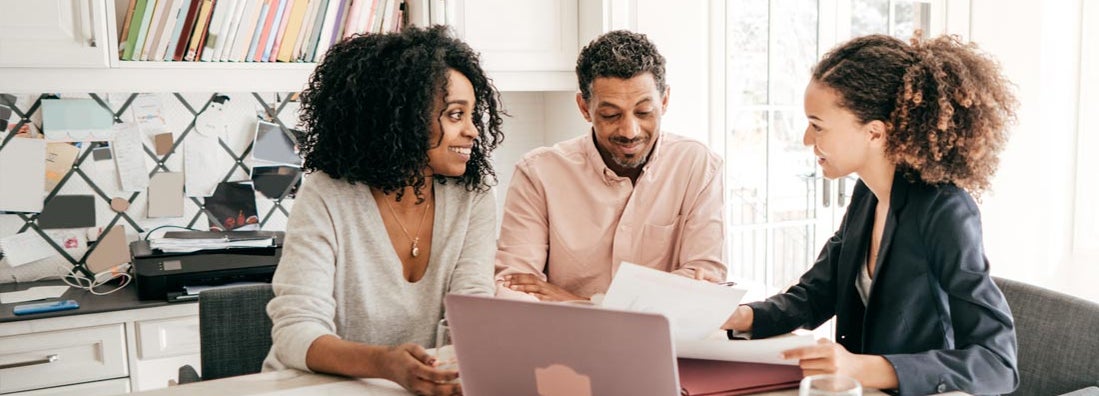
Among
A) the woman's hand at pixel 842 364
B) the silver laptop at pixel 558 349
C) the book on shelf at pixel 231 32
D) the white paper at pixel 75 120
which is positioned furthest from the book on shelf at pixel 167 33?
the woman's hand at pixel 842 364

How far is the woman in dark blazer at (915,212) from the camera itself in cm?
120

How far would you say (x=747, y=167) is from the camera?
2965 mm

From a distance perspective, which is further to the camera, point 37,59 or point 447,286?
point 37,59

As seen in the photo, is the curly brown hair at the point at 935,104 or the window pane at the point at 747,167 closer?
the curly brown hair at the point at 935,104

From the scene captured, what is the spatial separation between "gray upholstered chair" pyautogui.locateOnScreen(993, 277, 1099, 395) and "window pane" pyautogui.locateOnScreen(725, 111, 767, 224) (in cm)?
136

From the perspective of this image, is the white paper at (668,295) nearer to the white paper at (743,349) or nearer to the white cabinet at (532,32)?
the white paper at (743,349)

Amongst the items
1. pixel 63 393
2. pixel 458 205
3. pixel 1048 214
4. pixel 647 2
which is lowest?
pixel 63 393

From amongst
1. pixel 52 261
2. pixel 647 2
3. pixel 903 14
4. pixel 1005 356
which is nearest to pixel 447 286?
pixel 1005 356

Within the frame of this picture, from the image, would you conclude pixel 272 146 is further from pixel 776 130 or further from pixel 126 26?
pixel 776 130

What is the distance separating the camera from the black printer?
7.41ft

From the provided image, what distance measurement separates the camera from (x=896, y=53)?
4.54ft

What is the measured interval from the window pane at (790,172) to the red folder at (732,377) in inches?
74.7

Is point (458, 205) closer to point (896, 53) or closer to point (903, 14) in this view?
point (896, 53)

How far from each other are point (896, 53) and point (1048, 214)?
7.99ft
